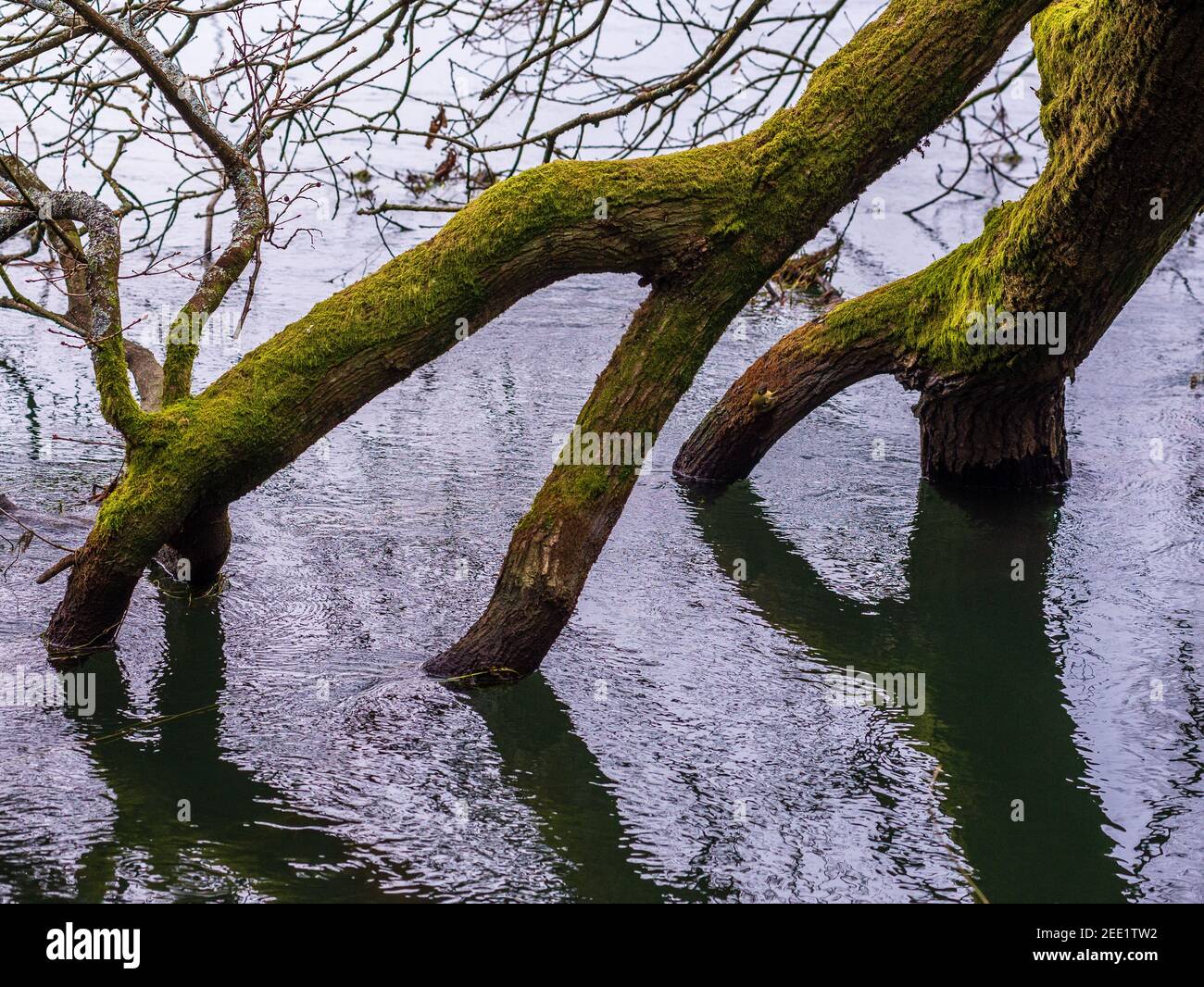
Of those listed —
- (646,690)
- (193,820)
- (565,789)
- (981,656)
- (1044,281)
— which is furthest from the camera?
(1044,281)

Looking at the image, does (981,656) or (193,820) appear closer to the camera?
(193,820)

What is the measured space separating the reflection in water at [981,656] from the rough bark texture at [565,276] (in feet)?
5.59

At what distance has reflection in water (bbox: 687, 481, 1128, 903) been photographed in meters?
4.98

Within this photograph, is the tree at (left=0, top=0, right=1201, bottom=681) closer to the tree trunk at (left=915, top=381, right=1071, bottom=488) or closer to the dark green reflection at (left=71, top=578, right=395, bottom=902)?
the dark green reflection at (left=71, top=578, right=395, bottom=902)

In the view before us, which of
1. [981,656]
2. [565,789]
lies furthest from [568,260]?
[981,656]

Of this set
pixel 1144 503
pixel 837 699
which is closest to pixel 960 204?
pixel 1144 503

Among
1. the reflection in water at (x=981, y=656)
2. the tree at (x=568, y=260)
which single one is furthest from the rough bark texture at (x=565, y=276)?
the reflection in water at (x=981, y=656)

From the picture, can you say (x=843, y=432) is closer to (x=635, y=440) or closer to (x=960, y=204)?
(x=635, y=440)

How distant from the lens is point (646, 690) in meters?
6.05

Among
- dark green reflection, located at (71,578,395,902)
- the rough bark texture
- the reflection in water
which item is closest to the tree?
the rough bark texture

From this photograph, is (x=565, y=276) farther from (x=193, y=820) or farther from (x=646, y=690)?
(x=193, y=820)

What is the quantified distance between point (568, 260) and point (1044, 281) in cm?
264

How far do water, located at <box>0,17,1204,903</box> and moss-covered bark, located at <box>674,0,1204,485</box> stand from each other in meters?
0.41
